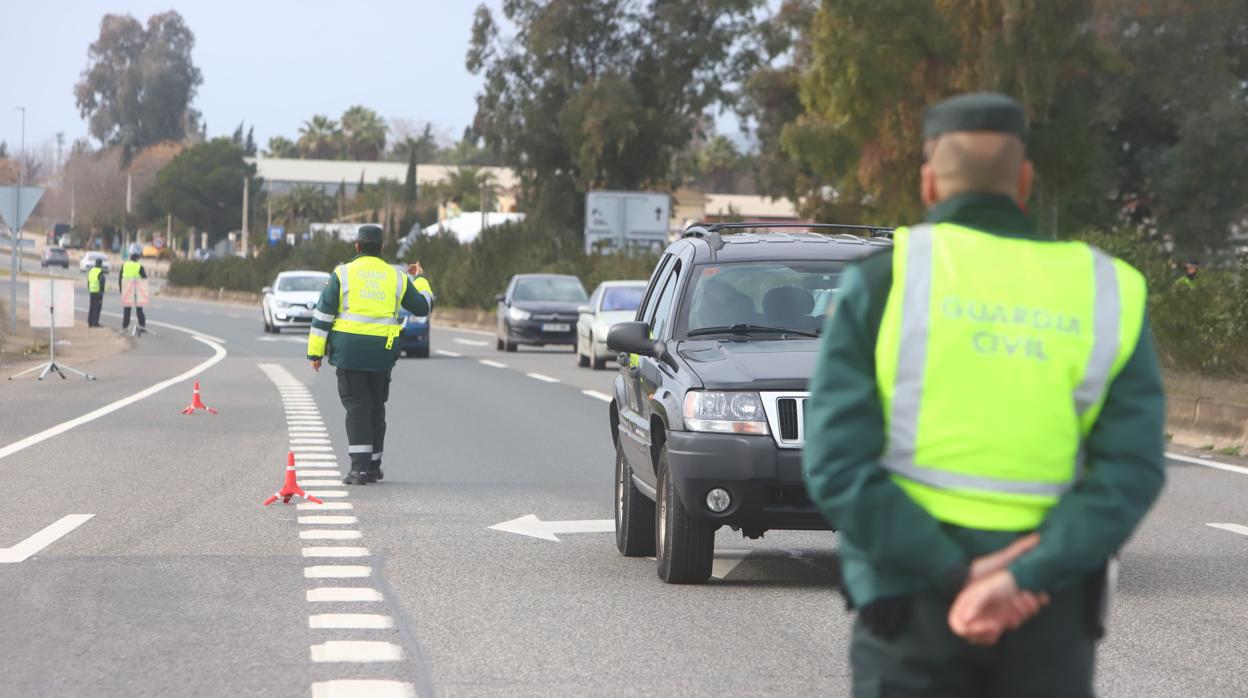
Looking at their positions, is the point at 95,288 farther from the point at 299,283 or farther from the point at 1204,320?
the point at 1204,320

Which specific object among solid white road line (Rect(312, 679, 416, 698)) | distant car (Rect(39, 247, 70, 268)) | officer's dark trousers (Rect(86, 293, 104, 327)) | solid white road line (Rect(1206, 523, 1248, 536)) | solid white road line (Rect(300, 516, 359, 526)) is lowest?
distant car (Rect(39, 247, 70, 268))

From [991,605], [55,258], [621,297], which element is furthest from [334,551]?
[55,258]

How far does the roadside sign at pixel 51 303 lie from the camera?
28.5 m

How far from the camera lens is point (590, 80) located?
6888 cm

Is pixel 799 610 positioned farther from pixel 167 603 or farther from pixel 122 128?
Answer: pixel 122 128

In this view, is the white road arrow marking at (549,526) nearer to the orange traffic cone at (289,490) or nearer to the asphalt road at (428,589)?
the asphalt road at (428,589)

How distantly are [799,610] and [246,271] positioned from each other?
93173 mm

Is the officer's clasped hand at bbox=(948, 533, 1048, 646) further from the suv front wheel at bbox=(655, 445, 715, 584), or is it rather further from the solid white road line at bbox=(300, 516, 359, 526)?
the solid white road line at bbox=(300, 516, 359, 526)

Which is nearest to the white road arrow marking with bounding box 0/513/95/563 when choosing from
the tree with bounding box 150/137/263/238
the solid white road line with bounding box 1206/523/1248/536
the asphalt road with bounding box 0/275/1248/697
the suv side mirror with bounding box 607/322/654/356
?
the asphalt road with bounding box 0/275/1248/697

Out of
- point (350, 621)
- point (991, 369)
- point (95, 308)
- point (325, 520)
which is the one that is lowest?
point (95, 308)

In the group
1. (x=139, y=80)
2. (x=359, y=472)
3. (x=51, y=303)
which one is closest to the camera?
(x=359, y=472)

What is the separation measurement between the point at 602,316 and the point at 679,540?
895 inches

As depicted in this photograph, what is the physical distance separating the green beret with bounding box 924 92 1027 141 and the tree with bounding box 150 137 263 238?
6211 inches

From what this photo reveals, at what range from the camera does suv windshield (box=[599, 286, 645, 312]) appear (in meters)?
32.8
